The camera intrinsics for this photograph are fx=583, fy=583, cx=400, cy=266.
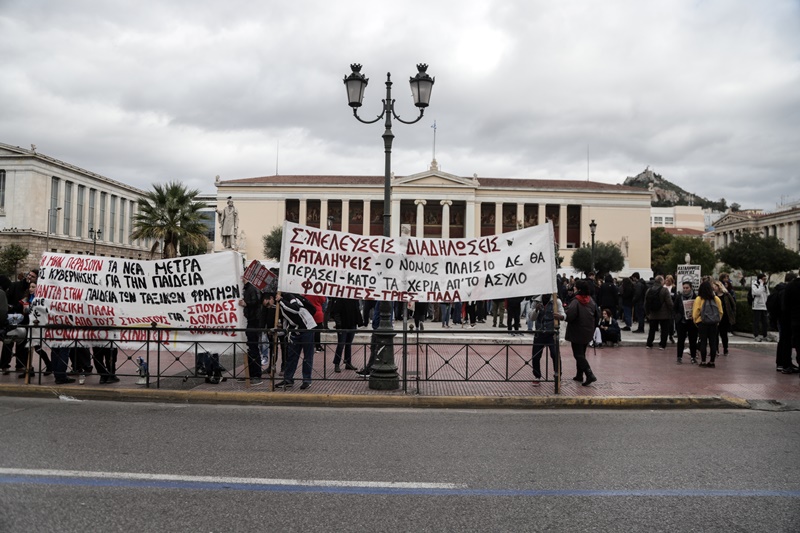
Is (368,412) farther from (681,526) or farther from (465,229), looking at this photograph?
(465,229)

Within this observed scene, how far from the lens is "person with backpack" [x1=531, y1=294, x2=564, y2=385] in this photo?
8800mm

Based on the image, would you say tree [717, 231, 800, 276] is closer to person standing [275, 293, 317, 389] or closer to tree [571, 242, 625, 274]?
tree [571, 242, 625, 274]

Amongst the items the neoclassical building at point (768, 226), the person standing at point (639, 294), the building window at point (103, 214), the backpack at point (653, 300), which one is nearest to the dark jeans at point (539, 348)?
the backpack at point (653, 300)

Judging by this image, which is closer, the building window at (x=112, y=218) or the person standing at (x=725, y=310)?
the person standing at (x=725, y=310)

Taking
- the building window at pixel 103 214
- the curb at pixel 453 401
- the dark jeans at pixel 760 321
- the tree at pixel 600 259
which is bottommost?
the curb at pixel 453 401

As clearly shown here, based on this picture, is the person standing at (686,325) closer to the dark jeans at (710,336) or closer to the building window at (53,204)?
the dark jeans at (710,336)

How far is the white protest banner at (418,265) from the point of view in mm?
8750

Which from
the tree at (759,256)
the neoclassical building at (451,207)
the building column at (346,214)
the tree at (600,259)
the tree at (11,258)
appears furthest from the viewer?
the neoclassical building at (451,207)

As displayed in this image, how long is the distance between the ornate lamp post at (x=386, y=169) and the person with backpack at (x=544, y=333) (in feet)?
7.25

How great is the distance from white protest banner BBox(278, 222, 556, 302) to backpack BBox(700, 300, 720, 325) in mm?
4937

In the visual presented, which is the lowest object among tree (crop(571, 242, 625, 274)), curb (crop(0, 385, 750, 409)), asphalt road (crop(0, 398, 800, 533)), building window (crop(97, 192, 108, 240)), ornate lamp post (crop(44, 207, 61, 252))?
asphalt road (crop(0, 398, 800, 533))

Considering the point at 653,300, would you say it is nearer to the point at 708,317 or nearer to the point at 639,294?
the point at 708,317

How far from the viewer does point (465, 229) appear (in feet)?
260

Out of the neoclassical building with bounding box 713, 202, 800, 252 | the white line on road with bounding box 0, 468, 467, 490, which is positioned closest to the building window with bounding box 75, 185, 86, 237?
the white line on road with bounding box 0, 468, 467, 490
